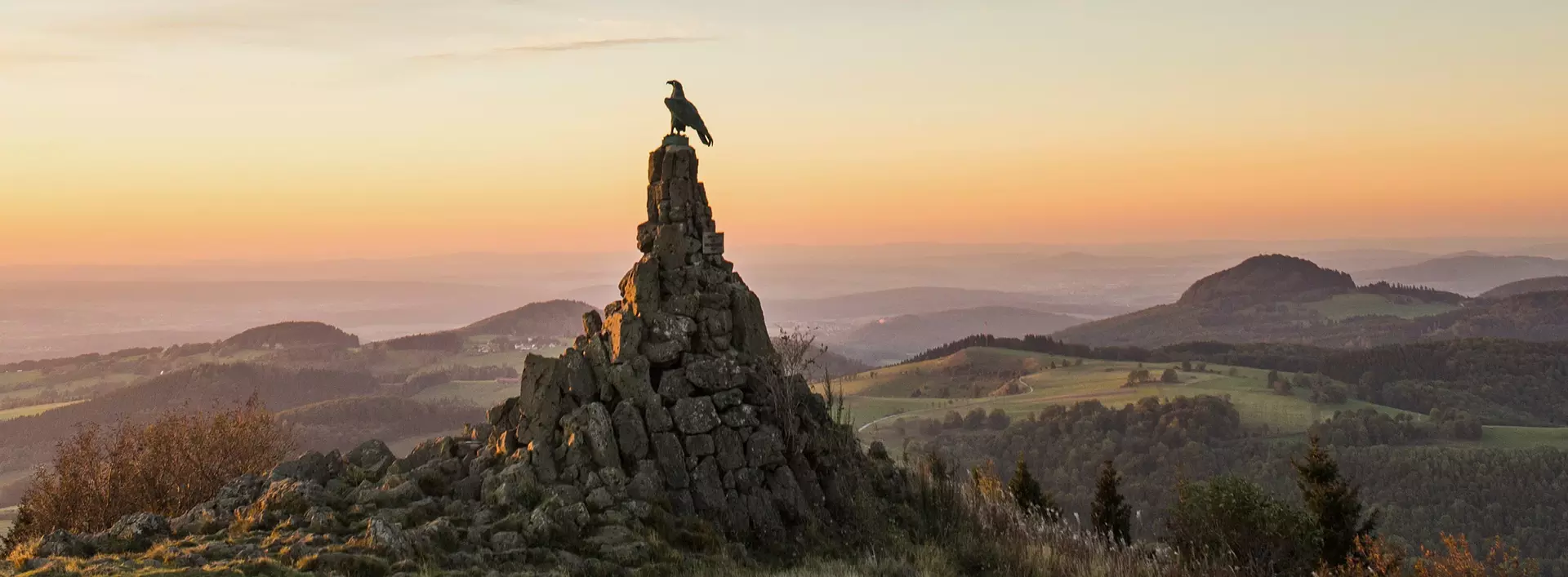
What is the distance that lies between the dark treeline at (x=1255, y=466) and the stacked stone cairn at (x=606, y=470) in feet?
247

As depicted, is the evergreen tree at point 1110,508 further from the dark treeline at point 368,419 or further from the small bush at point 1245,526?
the dark treeline at point 368,419

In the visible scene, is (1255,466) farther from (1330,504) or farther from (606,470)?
(606,470)

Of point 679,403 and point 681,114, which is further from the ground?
point 681,114

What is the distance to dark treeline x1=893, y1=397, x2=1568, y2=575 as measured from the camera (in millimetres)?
104938

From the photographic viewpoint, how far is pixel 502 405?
24859 millimetres

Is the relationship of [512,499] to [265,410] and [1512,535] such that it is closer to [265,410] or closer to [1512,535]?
[265,410]

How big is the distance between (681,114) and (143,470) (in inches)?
824

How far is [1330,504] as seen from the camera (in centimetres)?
4494

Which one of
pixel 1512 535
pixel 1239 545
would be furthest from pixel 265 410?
pixel 1512 535

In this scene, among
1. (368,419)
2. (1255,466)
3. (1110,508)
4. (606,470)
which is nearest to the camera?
(606,470)

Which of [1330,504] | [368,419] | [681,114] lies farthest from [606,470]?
[368,419]

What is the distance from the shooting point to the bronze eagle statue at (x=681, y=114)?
82.7 ft

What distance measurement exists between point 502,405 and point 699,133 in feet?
30.3

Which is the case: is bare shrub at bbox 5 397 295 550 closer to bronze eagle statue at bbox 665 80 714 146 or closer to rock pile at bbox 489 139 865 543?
rock pile at bbox 489 139 865 543
